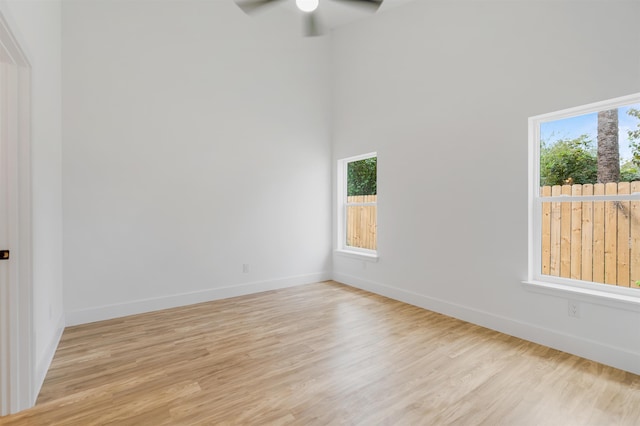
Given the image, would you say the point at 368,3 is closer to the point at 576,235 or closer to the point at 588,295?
the point at 576,235

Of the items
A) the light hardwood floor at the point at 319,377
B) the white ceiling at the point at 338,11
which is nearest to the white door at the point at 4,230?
the light hardwood floor at the point at 319,377

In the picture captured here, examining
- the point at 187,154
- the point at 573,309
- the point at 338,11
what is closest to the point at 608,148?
the point at 573,309

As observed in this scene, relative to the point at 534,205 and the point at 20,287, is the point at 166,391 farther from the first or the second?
the point at 534,205

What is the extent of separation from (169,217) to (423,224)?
310cm

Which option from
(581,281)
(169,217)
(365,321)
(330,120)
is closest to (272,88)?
(330,120)

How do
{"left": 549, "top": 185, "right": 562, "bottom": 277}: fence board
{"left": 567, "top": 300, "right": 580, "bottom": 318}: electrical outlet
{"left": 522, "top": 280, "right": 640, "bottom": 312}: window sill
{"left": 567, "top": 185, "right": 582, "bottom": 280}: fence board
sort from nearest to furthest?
{"left": 522, "top": 280, "right": 640, "bottom": 312}: window sill → {"left": 567, "top": 300, "right": 580, "bottom": 318}: electrical outlet → {"left": 567, "top": 185, "right": 582, "bottom": 280}: fence board → {"left": 549, "top": 185, "right": 562, "bottom": 277}: fence board

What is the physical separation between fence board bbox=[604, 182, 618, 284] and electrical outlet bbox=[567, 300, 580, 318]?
1.00 feet

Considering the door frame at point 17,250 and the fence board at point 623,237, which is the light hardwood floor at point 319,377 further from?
the fence board at point 623,237

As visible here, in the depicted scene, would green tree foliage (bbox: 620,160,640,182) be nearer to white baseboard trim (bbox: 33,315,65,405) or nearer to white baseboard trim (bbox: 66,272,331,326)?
white baseboard trim (bbox: 66,272,331,326)

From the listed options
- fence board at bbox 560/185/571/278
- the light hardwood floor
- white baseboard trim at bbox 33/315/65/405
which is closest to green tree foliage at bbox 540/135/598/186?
fence board at bbox 560/185/571/278

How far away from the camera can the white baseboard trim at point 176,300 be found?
3252 mm

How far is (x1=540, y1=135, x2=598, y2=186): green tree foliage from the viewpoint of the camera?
8.61 ft

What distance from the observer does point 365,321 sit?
3.28m

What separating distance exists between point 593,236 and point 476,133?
54.3 inches
